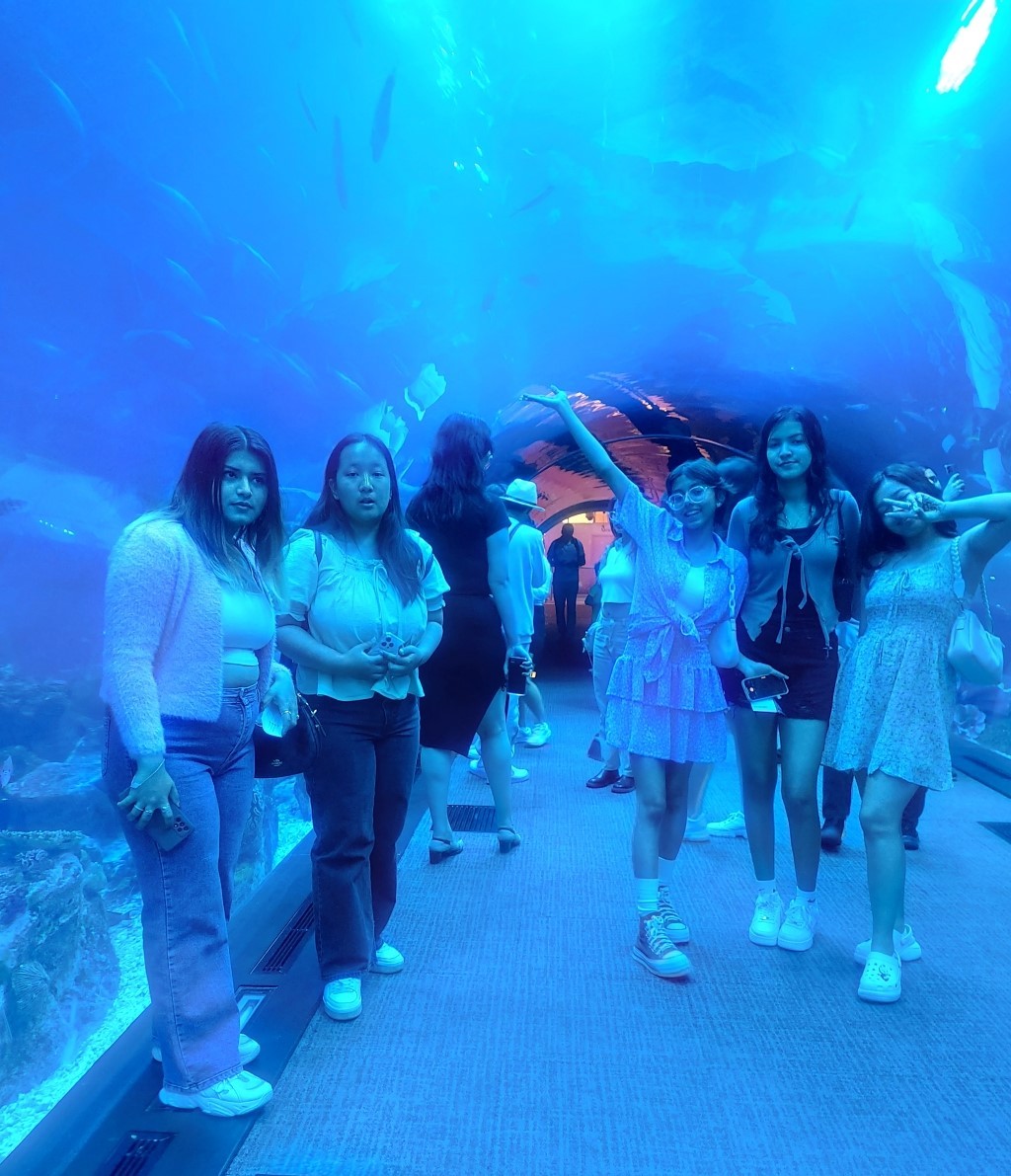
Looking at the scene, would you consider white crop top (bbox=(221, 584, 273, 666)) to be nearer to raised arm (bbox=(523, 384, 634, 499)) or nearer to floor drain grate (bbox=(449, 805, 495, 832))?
raised arm (bbox=(523, 384, 634, 499))

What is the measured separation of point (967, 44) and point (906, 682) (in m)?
6.80

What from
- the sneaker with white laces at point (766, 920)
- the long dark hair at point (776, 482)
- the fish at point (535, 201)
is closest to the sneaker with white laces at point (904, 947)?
the sneaker with white laces at point (766, 920)

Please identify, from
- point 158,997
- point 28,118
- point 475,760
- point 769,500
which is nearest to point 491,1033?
point 158,997

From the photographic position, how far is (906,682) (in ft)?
8.11

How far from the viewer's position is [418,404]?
821cm

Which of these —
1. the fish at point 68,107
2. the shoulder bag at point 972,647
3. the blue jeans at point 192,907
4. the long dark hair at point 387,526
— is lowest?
the blue jeans at point 192,907

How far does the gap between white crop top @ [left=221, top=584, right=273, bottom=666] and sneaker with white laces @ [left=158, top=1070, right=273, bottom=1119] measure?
39.6 inches

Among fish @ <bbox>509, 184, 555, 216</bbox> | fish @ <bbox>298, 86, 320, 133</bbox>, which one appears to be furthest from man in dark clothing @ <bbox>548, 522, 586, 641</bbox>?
fish @ <bbox>298, 86, 320, 133</bbox>

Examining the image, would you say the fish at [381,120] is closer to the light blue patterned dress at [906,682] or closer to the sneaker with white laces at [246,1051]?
the light blue patterned dress at [906,682]

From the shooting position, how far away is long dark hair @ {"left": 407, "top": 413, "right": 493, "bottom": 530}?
3215 mm

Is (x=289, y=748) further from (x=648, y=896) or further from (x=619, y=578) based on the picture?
(x=619, y=578)

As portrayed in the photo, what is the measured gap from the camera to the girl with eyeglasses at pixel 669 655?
265 centimetres

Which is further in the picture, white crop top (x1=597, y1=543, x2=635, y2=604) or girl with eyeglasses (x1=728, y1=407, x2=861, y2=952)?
white crop top (x1=597, y1=543, x2=635, y2=604)

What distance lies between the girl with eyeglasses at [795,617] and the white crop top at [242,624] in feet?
5.39
